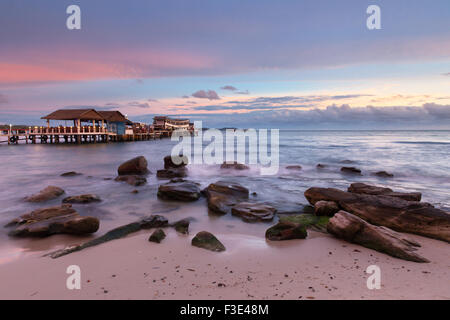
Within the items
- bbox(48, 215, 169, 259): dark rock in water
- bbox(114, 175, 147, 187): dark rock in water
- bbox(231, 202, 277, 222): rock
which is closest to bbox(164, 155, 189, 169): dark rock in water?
bbox(114, 175, 147, 187): dark rock in water

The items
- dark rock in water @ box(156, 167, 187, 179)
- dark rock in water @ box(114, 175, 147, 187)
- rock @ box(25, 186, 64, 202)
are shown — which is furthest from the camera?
dark rock in water @ box(156, 167, 187, 179)

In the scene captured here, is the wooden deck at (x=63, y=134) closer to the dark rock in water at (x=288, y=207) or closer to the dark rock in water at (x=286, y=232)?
the dark rock in water at (x=288, y=207)

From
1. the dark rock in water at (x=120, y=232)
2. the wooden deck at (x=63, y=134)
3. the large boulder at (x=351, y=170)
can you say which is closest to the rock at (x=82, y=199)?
the dark rock in water at (x=120, y=232)

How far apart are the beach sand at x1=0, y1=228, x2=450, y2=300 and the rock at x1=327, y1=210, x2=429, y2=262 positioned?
143 millimetres

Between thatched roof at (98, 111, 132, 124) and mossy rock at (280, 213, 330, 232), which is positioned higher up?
thatched roof at (98, 111, 132, 124)

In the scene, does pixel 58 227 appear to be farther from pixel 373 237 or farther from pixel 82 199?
pixel 373 237

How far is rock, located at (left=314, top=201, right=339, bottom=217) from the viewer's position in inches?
251

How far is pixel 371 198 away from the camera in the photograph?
6.23 metres

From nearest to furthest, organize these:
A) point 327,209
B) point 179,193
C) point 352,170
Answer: point 327,209 → point 179,193 → point 352,170

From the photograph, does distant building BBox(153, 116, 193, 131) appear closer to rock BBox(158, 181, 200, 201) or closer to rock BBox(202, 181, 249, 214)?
rock BBox(158, 181, 200, 201)

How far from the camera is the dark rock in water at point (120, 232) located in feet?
14.8

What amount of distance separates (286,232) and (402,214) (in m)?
2.69

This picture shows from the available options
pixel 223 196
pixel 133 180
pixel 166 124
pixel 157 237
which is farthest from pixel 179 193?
pixel 166 124

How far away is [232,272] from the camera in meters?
3.77
